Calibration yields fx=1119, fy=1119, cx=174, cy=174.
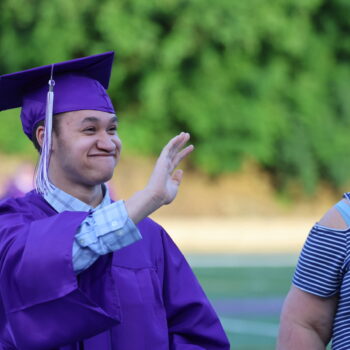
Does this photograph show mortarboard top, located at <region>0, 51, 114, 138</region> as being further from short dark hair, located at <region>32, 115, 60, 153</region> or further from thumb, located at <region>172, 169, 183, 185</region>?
thumb, located at <region>172, 169, 183, 185</region>

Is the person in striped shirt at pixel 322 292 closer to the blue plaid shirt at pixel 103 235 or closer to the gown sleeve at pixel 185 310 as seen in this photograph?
the gown sleeve at pixel 185 310

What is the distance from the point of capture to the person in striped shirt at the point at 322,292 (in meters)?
3.37

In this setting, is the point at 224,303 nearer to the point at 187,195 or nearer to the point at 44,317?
the point at 44,317

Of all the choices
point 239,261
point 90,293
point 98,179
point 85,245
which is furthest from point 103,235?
point 239,261

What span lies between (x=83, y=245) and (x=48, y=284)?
16cm

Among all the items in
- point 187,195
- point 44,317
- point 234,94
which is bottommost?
point 44,317

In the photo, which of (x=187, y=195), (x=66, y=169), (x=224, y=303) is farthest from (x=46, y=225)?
(x=187, y=195)

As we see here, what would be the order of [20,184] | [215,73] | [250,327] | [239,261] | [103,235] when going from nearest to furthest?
1. [103,235]
2. [20,184]
3. [250,327]
4. [239,261]
5. [215,73]

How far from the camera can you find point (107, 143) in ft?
12.1

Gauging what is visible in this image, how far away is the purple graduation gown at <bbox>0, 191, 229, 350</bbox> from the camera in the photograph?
10.9ft

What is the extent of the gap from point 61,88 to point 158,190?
772 mm

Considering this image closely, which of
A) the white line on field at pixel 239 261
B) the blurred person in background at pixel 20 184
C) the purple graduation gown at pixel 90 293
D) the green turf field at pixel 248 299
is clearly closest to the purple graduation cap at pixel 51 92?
the purple graduation gown at pixel 90 293

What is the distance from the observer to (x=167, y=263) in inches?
151

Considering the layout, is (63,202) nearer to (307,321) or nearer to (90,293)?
(90,293)
